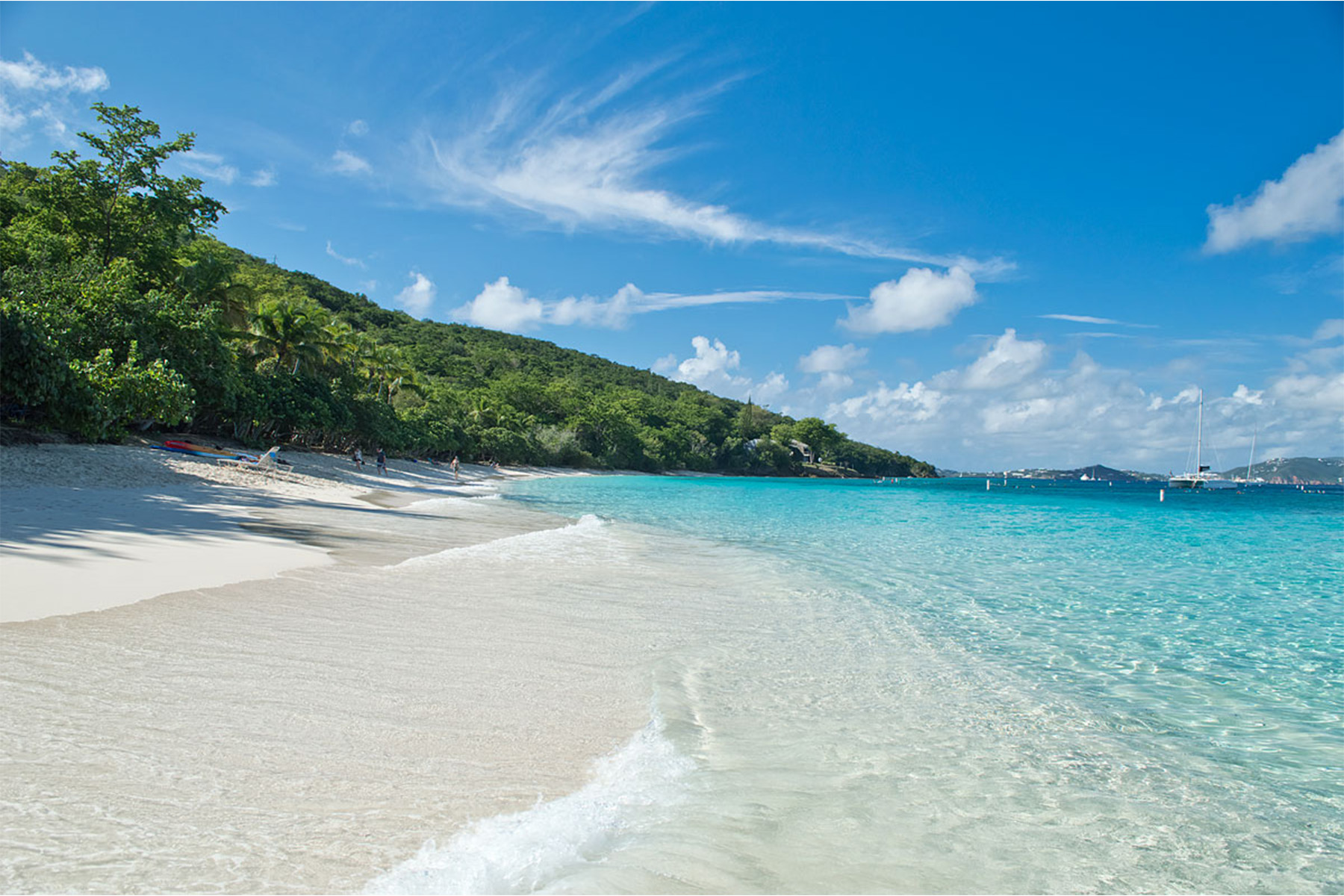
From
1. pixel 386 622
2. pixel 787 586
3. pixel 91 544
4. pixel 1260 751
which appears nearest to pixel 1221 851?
pixel 1260 751

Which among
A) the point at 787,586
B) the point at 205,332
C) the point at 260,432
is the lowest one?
the point at 787,586

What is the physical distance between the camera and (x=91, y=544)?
8.55 meters

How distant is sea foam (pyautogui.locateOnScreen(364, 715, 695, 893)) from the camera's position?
274 centimetres

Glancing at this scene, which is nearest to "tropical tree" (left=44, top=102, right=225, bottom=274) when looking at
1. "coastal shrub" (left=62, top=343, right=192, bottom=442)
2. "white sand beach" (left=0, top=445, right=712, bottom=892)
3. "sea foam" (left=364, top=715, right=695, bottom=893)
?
"coastal shrub" (left=62, top=343, right=192, bottom=442)

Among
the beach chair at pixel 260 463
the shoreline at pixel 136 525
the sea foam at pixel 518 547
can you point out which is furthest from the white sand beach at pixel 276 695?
the beach chair at pixel 260 463

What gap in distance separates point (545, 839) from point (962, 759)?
9.70 feet

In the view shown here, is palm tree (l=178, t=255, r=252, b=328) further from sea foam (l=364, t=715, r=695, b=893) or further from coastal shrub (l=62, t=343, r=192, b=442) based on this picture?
sea foam (l=364, t=715, r=695, b=893)

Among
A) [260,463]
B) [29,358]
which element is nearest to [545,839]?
[29,358]

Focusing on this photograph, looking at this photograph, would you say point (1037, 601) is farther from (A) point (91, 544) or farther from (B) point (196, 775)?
(A) point (91, 544)

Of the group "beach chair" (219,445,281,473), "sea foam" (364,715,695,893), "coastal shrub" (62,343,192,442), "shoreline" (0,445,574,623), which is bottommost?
"sea foam" (364,715,695,893)

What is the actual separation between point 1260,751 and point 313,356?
→ 42529 mm

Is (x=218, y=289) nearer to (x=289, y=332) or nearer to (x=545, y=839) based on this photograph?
(x=289, y=332)

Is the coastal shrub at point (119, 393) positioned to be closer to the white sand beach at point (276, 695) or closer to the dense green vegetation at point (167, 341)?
the dense green vegetation at point (167, 341)

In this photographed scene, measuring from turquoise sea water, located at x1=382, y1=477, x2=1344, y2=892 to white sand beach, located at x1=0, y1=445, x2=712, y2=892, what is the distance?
1.29ft
